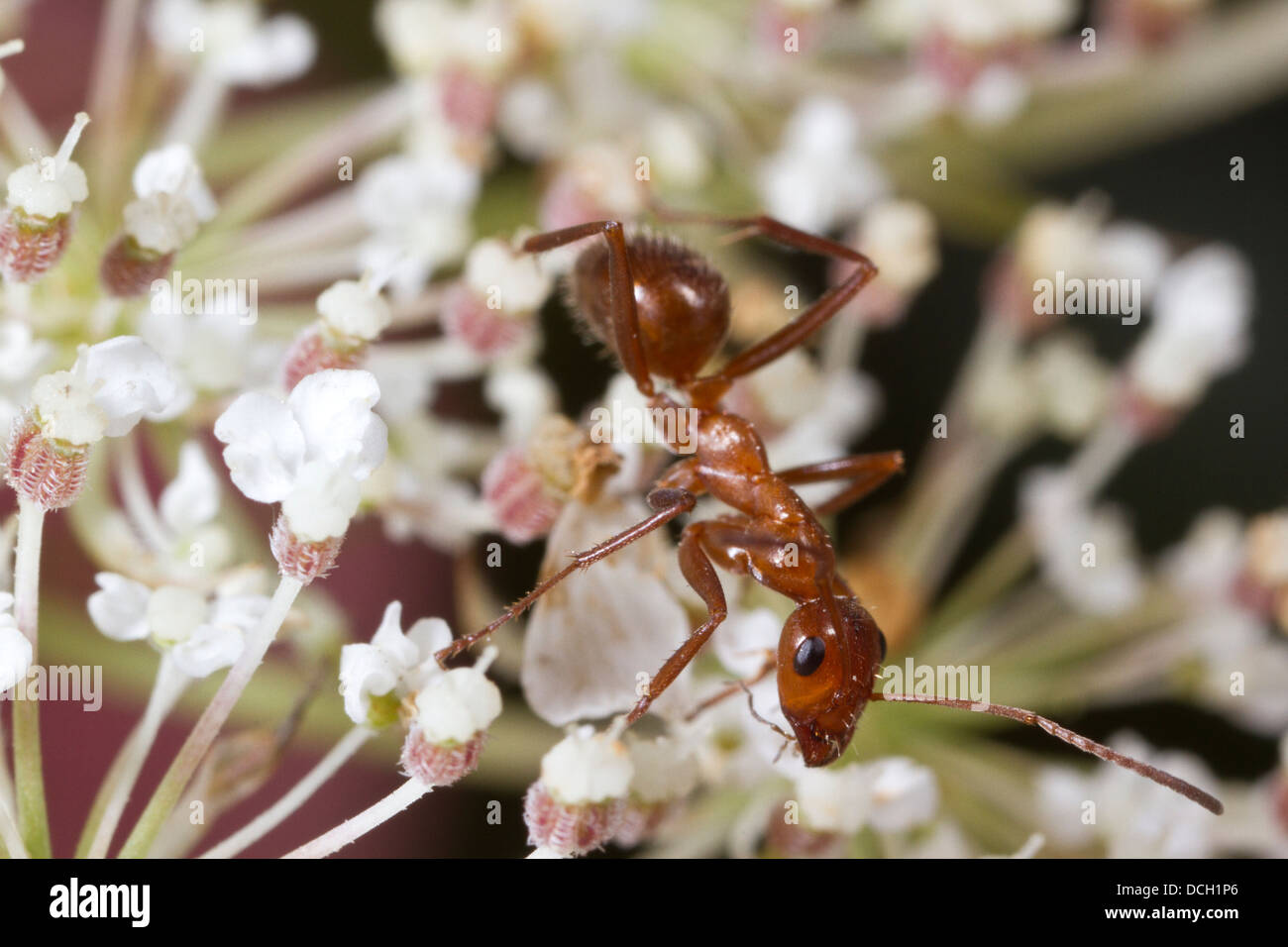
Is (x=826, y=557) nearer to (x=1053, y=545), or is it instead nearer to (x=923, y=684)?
(x=923, y=684)

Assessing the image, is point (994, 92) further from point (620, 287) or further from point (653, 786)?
point (653, 786)

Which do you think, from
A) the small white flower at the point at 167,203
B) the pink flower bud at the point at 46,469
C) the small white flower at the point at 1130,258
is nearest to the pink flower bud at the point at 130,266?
the small white flower at the point at 167,203

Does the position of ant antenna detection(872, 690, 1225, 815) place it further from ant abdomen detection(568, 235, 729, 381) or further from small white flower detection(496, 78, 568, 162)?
small white flower detection(496, 78, 568, 162)

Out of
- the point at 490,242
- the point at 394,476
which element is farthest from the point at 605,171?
the point at 394,476

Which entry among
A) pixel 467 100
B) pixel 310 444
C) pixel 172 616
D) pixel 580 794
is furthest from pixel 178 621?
pixel 467 100

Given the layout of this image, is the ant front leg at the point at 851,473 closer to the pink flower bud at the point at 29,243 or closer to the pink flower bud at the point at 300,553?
the pink flower bud at the point at 300,553

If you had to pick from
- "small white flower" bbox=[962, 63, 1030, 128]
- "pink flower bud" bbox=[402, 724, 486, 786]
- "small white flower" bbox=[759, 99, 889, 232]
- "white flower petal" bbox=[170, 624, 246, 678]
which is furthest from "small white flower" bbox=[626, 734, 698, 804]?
"small white flower" bbox=[962, 63, 1030, 128]
